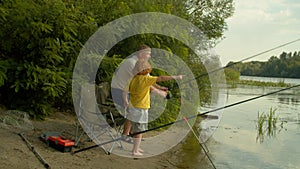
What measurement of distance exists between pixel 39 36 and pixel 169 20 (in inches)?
125

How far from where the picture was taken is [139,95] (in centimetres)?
491

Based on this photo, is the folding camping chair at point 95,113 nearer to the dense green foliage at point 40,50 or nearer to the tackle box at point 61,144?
the tackle box at point 61,144

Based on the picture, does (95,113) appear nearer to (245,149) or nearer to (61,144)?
(61,144)

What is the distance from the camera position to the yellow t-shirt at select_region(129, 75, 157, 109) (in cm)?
480

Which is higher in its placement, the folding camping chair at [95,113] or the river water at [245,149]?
the folding camping chair at [95,113]

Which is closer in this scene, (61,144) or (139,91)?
(61,144)

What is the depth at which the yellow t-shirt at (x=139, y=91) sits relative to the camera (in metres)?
4.80

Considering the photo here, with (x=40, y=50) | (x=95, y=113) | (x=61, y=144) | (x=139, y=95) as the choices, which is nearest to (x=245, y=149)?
(x=139, y=95)

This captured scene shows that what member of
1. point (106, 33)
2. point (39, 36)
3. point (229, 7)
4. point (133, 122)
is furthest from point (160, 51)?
point (229, 7)

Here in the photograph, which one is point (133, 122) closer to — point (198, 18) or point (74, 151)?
point (74, 151)

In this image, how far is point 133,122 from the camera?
16.7ft

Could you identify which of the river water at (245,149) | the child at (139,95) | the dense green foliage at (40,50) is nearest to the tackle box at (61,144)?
the child at (139,95)

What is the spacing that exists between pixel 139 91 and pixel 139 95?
0.20 ft

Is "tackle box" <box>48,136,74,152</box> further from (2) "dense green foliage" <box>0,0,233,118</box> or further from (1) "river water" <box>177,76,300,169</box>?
(1) "river water" <box>177,76,300,169</box>
